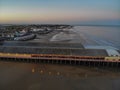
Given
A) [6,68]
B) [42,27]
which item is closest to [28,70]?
[6,68]

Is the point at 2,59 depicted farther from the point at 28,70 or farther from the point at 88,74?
the point at 88,74

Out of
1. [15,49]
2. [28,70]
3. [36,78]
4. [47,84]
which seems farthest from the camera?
[15,49]

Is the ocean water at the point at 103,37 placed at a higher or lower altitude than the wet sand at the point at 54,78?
lower

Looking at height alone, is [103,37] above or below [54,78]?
below

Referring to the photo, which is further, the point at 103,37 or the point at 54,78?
the point at 103,37

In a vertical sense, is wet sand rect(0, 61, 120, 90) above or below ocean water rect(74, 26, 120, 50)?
above

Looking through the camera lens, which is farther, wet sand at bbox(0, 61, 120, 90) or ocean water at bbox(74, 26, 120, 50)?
ocean water at bbox(74, 26, 120, 50)

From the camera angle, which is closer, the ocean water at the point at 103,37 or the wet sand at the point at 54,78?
the wet sand at the point at 54,78

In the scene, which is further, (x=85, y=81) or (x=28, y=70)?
(x=28, y=70)
